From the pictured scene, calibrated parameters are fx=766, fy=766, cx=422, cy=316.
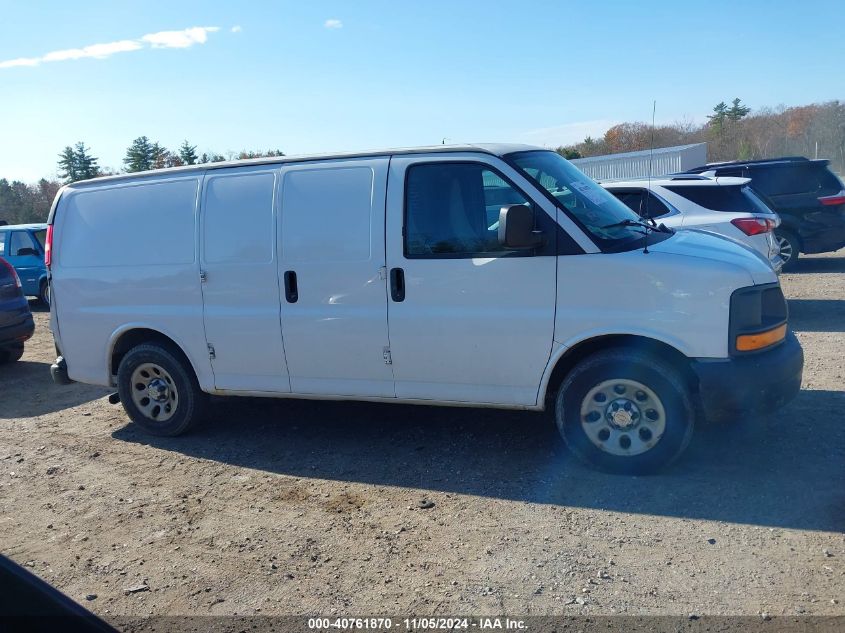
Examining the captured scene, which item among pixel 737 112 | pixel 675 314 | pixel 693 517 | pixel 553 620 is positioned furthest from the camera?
pixel 737 112

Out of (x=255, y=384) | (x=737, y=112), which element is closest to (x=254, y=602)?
(x=255, y=384)

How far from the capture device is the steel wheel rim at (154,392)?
6520 millimetres

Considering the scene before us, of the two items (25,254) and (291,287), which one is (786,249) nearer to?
(291,287)

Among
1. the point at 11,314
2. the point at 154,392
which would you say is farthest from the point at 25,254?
the point at 154,392

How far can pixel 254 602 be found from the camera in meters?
3.89

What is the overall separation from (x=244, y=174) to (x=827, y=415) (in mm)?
4932

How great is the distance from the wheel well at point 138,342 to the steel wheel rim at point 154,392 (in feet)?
0.68

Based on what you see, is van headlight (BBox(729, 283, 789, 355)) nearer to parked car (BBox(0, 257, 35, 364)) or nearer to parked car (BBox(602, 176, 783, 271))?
parked car (BBox(602, 176, 783, 271))

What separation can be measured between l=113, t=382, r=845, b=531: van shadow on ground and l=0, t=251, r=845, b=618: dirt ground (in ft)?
0.06

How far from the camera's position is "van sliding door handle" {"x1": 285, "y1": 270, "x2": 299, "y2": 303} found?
19.0 ft

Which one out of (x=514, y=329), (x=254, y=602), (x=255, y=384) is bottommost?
(x=254, y=602)

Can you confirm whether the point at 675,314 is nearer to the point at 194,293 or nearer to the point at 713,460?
the point at 713,460

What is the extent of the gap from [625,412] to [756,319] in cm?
102

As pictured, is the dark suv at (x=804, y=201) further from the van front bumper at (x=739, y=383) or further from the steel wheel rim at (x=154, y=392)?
the steel wheel rim at (x=154, y=392)
